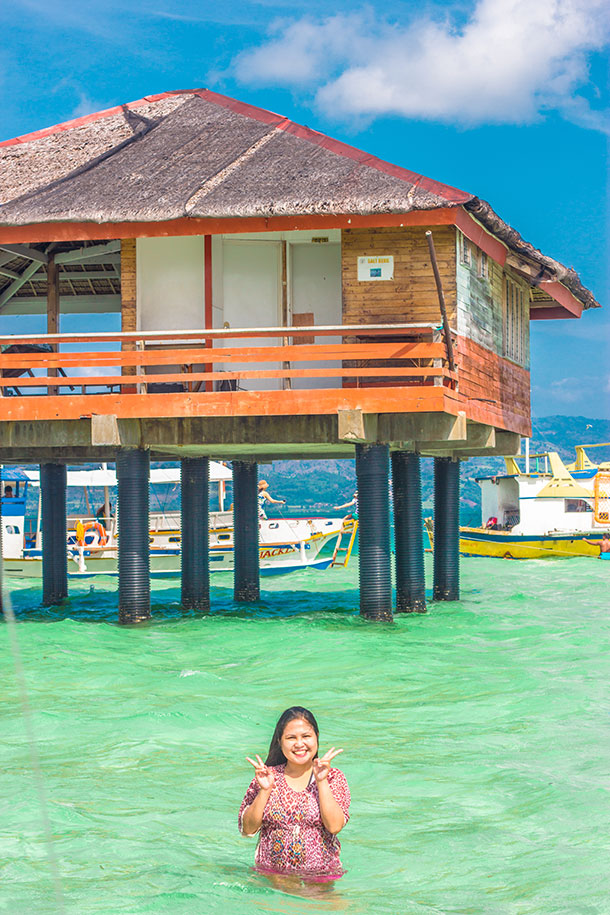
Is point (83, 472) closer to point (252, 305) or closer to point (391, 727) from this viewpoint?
point (252, 305)

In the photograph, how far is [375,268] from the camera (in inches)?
724

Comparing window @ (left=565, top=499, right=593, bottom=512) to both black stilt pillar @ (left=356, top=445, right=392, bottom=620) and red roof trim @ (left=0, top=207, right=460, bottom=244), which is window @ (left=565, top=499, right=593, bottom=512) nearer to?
black stilt pillar @ (left=356, top=445, right=392, bottom=620)

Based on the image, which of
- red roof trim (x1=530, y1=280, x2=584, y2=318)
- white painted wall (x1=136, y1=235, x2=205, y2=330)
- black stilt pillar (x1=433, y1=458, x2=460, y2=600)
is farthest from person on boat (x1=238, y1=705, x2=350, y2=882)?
black stilt pillar (x1=433, y1=458, x2=460, y2=600)

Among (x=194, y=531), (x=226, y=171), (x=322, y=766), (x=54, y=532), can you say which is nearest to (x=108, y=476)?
(x=54, y=532)

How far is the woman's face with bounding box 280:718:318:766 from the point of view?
→ 665cm

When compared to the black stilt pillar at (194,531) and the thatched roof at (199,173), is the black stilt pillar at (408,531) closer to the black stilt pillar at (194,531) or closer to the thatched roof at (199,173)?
the black stilt pillar at (194,531)

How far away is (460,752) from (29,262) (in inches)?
625

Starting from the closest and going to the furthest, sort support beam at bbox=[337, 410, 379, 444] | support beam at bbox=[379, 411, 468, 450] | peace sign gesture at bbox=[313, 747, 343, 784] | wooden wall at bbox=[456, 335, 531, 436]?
peace sign gesture at bbox=[313, 747, 343, 784]
support beam at bbox=[337, 410, 379, 444]
support beam at bbox=[379, 411, 468, 450]
wooden wall at bbox=[456, 335, 531, 436]

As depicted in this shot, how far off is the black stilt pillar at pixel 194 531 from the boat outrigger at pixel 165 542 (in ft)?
46.9

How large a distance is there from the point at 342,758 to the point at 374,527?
798 centimetres

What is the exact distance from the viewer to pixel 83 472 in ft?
129

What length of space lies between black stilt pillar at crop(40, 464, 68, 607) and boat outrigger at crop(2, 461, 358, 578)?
1062cm

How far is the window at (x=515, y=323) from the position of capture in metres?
22.3

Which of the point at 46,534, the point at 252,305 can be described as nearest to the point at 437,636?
the point at 252,305
